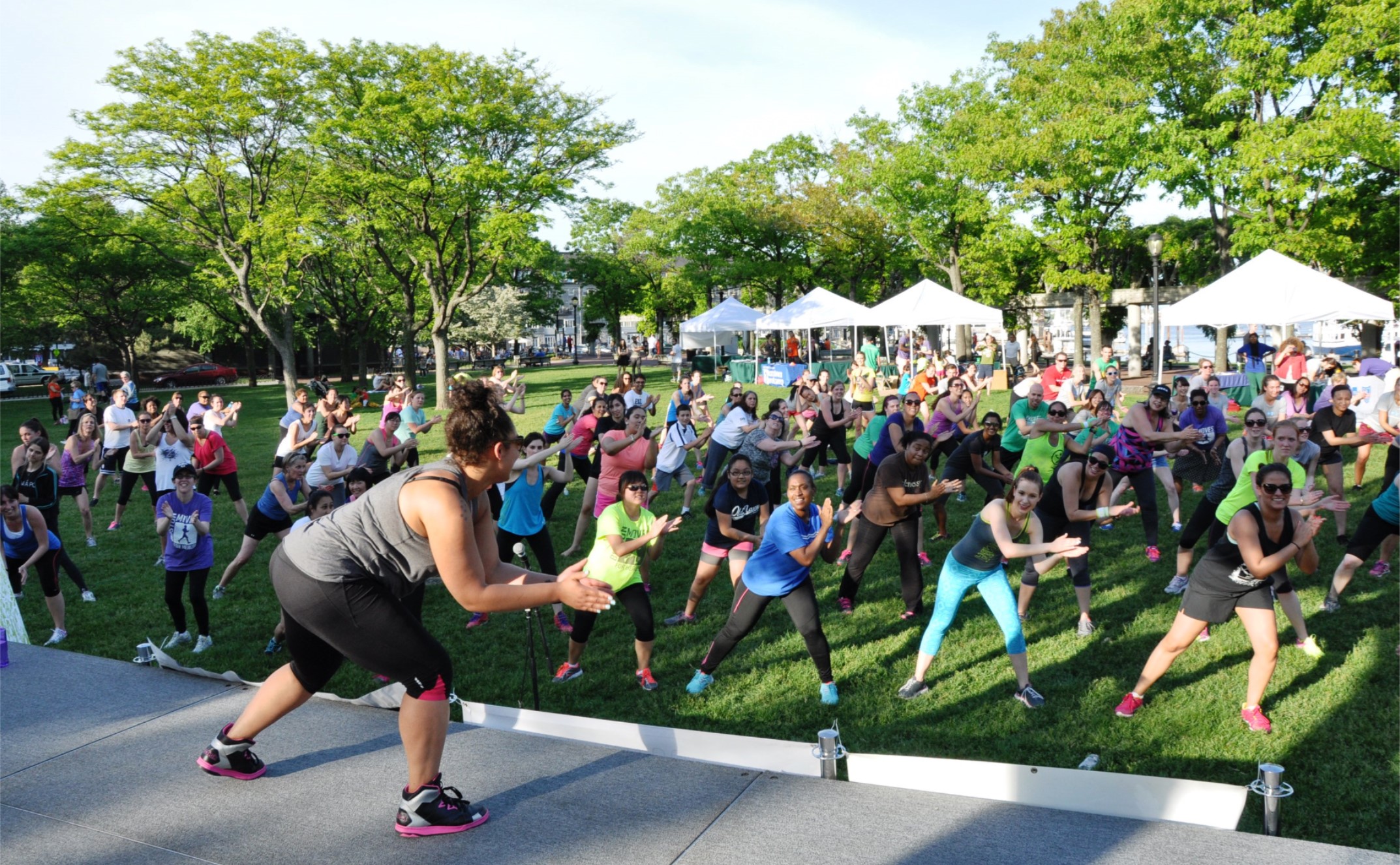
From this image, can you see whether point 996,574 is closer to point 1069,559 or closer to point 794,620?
point 794,620

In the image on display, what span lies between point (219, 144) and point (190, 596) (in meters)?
22.4

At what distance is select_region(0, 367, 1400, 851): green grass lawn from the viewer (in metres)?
4.93

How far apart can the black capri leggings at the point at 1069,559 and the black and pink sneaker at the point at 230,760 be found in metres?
5.15

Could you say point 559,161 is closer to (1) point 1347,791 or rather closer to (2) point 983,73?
(2) point 983,73

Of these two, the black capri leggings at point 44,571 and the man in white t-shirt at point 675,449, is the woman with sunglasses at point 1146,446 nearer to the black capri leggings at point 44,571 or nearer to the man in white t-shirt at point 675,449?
the man in white t-shirt at point 675,449

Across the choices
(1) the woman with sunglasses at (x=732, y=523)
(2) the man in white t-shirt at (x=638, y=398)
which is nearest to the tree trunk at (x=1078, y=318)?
(2) the man in white t-shirt at (x=638, y=398)

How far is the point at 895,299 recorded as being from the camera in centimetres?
2500

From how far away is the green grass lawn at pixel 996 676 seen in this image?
4.93 m

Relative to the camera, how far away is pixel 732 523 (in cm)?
714

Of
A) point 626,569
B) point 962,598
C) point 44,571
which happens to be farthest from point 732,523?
point 44,571

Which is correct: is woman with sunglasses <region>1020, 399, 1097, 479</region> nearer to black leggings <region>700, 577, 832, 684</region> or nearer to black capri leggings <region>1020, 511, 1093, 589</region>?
black capri leggings <region>1020, 511, 1093, 589</region>

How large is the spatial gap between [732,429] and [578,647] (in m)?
4.60

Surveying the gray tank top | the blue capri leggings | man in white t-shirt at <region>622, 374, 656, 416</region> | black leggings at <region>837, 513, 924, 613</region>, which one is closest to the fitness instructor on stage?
the gray tank top

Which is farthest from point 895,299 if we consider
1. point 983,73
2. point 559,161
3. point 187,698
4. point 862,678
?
point 187,698
